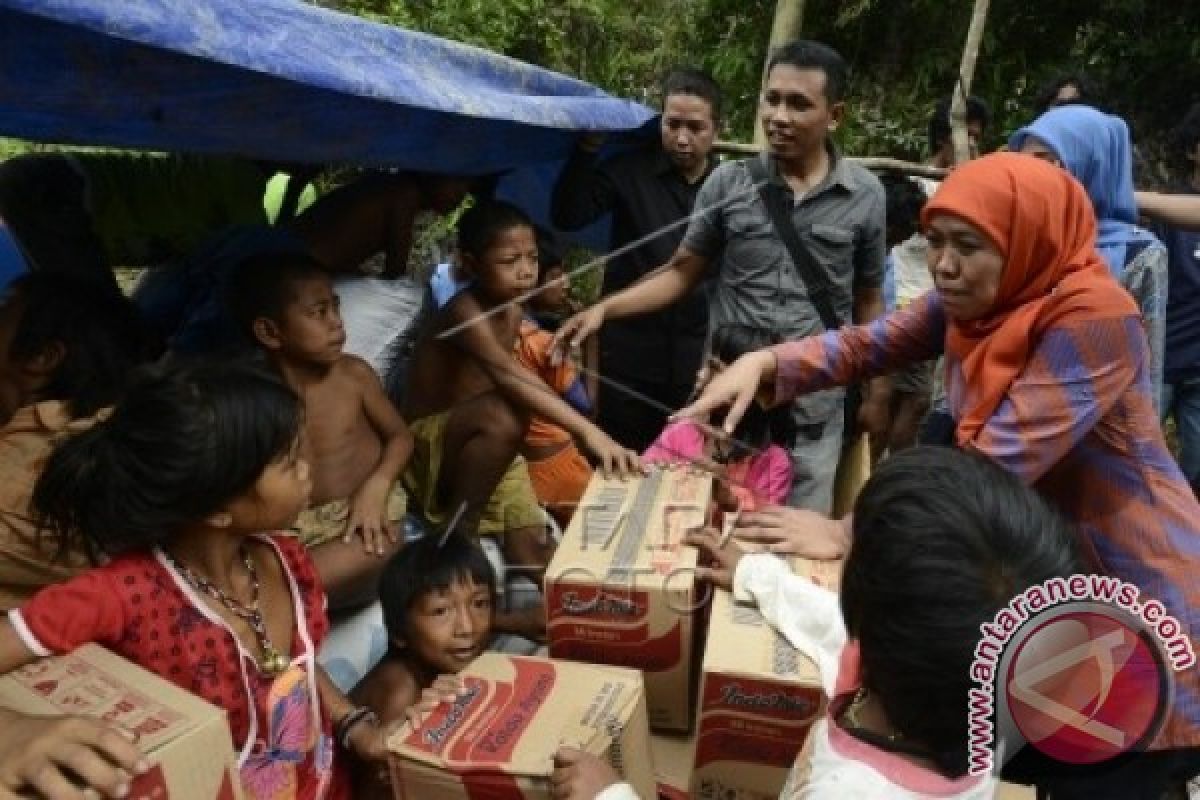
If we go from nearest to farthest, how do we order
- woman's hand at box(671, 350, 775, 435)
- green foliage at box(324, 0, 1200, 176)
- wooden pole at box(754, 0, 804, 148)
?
1. woman's hand at box(671, 350, 775, 435)
2. wooden pole at box(754, 0, 804, 148)
3. green foliage at box(324, 0, 1200, 176)

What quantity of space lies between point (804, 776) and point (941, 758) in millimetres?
151

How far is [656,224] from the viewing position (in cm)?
336

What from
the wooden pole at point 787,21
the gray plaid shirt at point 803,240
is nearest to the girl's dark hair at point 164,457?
the gray plaid shirt at point 803,240

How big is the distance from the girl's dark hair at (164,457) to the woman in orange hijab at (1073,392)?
3.71ft

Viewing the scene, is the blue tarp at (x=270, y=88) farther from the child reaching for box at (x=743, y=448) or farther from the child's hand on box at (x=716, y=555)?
the child's hand on box at (x=716, y=555)

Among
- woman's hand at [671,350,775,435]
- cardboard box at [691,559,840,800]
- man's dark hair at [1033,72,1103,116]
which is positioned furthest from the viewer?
man's dark hair at [1033,72,1103,116]

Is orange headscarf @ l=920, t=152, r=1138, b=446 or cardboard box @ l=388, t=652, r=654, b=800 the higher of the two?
orange headscarf @ l=920, t=152, r=1138, b=446

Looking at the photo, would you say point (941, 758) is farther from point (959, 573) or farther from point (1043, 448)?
point (1043, 448)

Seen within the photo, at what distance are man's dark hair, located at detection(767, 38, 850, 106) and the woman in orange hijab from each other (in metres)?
1.20

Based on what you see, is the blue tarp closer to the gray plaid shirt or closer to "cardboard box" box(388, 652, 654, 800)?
the gray plaid shirt

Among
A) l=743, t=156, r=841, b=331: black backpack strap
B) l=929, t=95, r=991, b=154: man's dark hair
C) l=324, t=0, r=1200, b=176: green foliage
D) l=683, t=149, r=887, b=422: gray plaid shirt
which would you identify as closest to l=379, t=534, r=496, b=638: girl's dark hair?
l=683, t=149, r=887, b=422: gray plaid shirt

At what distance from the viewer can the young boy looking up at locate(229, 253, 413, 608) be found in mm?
2189

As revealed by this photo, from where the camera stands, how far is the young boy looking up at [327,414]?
7.18 ft

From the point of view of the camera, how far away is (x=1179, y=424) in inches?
139
